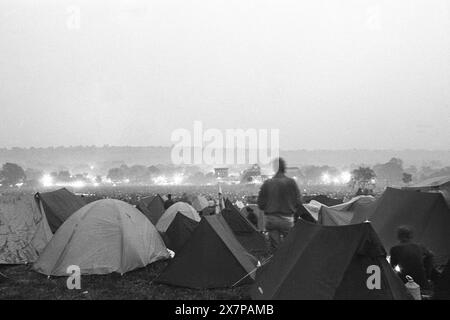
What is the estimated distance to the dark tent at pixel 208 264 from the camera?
7.12 metres

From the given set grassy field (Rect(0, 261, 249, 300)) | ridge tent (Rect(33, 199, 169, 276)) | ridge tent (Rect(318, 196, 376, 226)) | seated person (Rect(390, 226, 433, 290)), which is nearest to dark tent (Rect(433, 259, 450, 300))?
seated person (Rect(390, 226, 433, 290))

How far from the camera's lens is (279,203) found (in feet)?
24.7

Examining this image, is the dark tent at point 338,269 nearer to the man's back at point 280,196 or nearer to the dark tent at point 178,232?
the man's back at point 280,196

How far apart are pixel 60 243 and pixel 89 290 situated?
1.89 meters

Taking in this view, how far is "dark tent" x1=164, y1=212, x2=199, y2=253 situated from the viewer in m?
11.0

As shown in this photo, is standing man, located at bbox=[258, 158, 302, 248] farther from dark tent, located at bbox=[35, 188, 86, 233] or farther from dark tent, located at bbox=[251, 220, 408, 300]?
dark tent, located at bbox=[35, 188, 86, 233]

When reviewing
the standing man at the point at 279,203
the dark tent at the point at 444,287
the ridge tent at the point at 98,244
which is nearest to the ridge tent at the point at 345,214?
the standing man at the point at 279,203

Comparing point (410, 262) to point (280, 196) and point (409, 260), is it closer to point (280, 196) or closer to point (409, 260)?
point (409, 260)

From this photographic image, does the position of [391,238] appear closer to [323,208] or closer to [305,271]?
[323,208]

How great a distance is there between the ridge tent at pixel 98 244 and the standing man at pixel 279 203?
3.20 m

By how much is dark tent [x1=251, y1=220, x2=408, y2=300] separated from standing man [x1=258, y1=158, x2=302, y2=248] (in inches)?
77.8

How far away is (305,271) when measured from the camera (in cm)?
516

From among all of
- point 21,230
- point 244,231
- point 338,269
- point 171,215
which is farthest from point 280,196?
point 21,230
